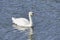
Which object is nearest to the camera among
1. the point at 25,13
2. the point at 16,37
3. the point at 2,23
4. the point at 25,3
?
the point at 16,37

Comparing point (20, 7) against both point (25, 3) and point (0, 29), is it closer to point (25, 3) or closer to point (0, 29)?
point (25, 3)

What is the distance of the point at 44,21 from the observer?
14719 mm

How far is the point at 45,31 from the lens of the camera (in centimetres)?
1388

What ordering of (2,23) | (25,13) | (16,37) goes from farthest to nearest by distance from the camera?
(25,13) < (2,23) < (16,37)

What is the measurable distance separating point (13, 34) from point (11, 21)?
1096 millimetres

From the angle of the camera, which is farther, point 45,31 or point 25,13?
point 25,13

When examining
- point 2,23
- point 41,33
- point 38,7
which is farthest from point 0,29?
point 38,7

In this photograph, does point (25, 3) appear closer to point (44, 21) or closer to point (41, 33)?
point (44, 21)

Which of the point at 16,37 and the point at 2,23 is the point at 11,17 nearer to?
the point at 2,23

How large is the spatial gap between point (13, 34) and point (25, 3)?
11.0ft

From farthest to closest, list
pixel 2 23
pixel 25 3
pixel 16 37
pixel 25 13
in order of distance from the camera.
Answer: pixel 25 3 < pixel 25 13 < pixel 2 23 < pixel 16 37

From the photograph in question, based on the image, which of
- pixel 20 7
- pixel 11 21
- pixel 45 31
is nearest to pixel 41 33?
pixel 45 31

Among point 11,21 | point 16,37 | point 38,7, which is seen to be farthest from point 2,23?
point 38,7

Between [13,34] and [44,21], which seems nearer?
[13,34]
